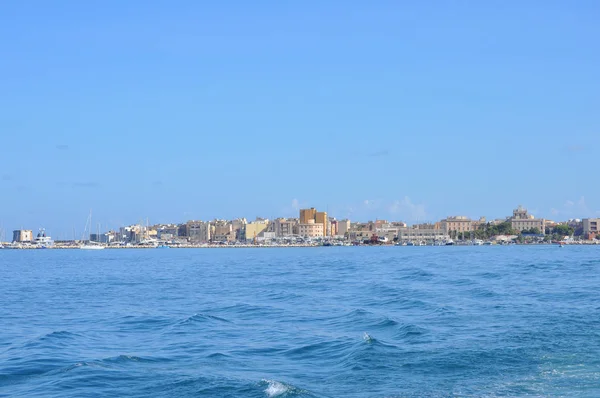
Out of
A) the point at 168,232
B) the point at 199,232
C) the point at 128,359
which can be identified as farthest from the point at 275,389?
the point at 168,232

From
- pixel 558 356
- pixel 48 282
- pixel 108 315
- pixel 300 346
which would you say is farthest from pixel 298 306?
pixel 48 282

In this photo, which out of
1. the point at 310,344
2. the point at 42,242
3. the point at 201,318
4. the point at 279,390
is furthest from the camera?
the point at 42,242

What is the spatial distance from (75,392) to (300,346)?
205 inches

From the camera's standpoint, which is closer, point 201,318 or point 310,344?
point 310,344

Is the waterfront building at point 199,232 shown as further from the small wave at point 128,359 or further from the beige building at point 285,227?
the small wave at point 128,359

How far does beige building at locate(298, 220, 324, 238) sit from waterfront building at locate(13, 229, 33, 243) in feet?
223

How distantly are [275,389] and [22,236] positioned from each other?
599 ft

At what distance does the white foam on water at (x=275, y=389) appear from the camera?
1116 cm

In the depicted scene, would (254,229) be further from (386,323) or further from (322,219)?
(386,323)

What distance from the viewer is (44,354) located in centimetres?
1491

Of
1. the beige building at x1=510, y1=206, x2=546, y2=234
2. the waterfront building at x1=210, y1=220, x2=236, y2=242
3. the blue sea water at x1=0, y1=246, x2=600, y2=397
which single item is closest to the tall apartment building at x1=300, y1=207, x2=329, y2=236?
the waterfront building at x1=210, y1=220, x2=236, y2=242

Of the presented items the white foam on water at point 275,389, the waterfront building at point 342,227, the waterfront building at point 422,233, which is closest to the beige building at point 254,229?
the waterfront building at point 342,227

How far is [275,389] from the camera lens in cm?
1138

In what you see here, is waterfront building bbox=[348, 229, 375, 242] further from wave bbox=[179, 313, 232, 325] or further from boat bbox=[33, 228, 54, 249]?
wave bbox=[179, 313, 232, 325]
